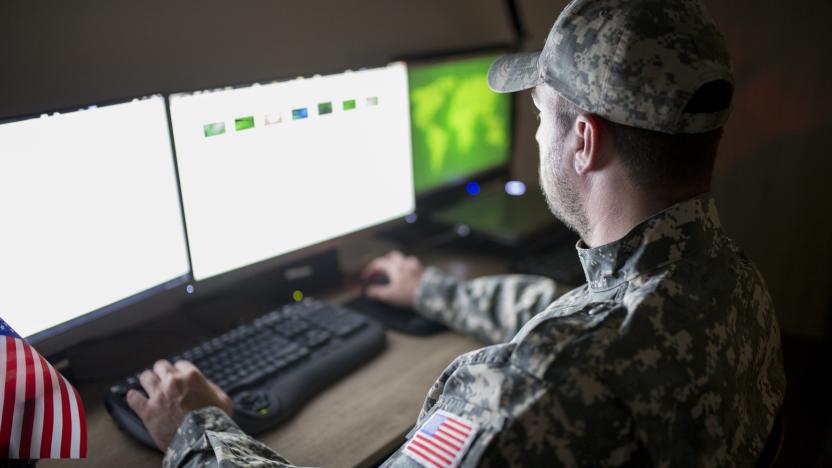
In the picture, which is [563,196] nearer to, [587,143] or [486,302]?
[587,143]

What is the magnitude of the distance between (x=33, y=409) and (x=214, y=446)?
23 cm

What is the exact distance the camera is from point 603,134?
89 centimetres

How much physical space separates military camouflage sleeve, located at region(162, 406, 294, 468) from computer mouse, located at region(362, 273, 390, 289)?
0.58 metres

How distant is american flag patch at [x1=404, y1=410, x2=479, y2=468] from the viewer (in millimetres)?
756

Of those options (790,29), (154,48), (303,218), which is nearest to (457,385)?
(303,218)

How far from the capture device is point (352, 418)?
3.54ft

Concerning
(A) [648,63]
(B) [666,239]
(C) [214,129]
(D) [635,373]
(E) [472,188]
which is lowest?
(E) [472,188]

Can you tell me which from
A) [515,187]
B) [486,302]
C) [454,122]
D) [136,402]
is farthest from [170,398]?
[515,187]

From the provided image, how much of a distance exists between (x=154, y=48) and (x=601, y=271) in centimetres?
93

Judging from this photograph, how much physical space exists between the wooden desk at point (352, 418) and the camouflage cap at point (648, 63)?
557 mm

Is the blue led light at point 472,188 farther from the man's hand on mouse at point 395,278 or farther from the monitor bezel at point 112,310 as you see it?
the monitor bezel at point 112,310

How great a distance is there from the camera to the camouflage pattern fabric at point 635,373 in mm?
741

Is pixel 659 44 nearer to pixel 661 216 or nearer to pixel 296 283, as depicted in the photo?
pixel 661 216

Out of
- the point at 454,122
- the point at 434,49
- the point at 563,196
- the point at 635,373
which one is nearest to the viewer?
the point at 635,373
